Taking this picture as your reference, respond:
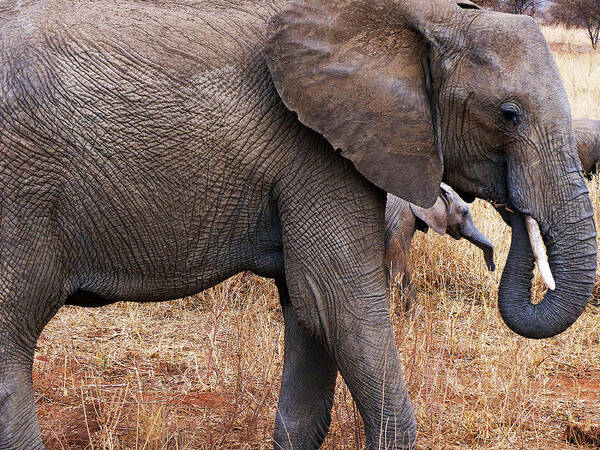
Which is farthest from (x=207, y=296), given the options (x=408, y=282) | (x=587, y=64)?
(x=587, y=64)

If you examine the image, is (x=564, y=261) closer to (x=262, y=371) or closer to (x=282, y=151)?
(x=282, y=151)

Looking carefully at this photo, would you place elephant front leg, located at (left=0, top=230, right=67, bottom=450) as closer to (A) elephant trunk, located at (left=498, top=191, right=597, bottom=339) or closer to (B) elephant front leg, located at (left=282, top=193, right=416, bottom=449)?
(B) elephant front leg, located at (left=282, top=193, right=416, bottom=449)

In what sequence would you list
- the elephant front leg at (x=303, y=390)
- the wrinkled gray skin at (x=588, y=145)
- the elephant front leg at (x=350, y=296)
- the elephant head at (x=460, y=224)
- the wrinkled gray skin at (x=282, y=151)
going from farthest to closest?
the wrinkled gray skin at (x=588, y=145) → the elephant head at (x=460, y=224) → the elephant front leg at (x=303, y=390) → the elephant front leg at (x=350, y=296) → the wrinkled gray skin at (x=282, y=151)

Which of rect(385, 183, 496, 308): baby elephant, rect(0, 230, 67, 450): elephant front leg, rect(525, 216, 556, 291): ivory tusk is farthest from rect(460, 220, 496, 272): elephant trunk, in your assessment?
rect(0, 230, 67, 450): elephant front leg

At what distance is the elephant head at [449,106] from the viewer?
283 centimetres

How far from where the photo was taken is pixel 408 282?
5.71m

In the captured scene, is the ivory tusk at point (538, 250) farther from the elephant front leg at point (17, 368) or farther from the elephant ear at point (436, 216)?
the elephant ear at point (436, 216)

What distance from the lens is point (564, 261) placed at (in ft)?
9.36

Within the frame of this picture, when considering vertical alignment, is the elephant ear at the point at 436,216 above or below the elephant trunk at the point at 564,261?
below

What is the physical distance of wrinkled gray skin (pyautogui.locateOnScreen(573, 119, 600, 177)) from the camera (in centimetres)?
859

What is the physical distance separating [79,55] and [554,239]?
166 cm

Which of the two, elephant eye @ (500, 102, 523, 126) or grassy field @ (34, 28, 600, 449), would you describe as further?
grassy field @ (34, 28, 600, 449)

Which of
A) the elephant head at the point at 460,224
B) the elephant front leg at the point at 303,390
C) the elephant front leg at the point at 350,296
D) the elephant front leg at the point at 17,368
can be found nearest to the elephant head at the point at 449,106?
the elephant front leg at the point at 350,296

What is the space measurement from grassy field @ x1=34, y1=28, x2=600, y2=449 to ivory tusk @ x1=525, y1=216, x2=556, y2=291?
89 centimetres
